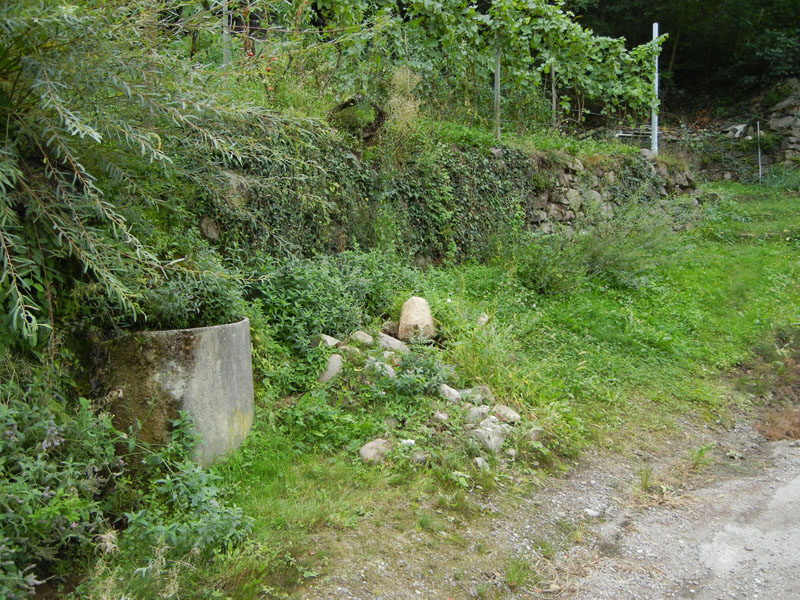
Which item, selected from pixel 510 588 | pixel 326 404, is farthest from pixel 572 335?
pixel 510 588

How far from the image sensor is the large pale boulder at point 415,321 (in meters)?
5.20

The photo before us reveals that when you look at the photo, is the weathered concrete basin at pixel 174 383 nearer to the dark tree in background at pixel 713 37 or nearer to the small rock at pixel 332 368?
the small rock at pixel 332 368

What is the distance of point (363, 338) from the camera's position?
16.2 ft

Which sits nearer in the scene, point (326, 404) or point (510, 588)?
point (510, 588)

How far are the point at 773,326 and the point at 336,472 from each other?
601 cm

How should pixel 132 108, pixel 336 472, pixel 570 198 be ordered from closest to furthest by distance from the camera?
pixel 132 108, pixel 336 472, pixel 570 198

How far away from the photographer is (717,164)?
59.2ft

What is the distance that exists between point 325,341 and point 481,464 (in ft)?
4.96

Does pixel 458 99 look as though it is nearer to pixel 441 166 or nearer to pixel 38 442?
pixel 441 166

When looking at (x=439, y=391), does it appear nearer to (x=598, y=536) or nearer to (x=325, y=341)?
(x=325, y=341)

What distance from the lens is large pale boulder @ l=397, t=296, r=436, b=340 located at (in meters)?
5.20

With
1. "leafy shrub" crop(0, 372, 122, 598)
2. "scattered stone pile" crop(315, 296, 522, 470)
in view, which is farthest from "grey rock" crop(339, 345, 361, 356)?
"leafy shrub" crop(0, 372, 122, 598)

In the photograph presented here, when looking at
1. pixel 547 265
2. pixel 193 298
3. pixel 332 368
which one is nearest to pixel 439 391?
pixel 332 368

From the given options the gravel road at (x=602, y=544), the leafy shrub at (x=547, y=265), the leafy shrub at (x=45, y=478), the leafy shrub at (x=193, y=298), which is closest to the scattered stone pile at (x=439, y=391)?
the gravel road at (x=602, y=544)
